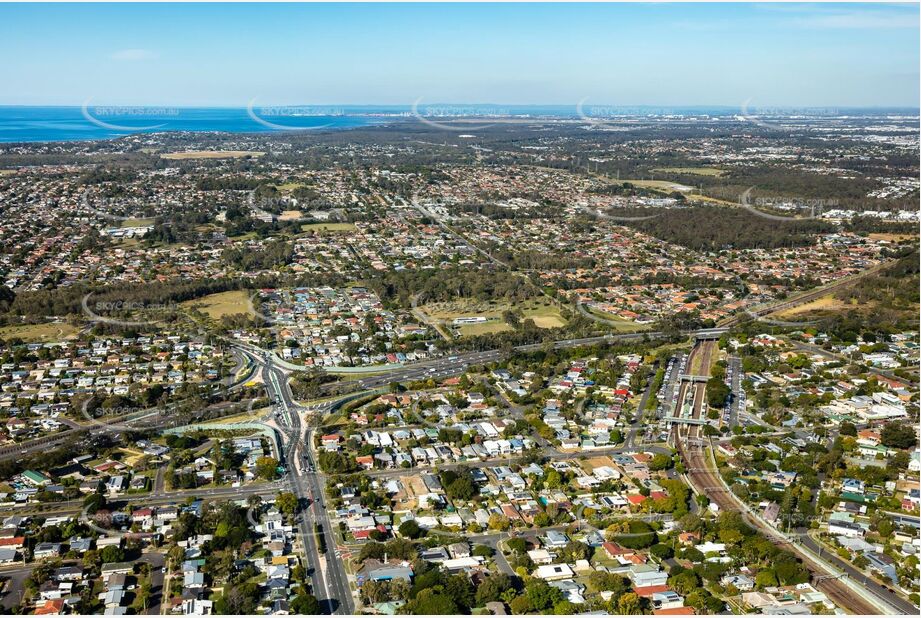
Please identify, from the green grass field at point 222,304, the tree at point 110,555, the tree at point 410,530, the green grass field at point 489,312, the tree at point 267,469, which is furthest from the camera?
the green grass field at point 222,304

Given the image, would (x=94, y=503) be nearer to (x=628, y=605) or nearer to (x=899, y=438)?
(x=628, y=605)

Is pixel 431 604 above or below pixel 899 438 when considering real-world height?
below

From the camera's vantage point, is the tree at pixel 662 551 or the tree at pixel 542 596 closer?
the tree at pixel 542 596

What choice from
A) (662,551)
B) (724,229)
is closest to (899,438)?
(662,551)

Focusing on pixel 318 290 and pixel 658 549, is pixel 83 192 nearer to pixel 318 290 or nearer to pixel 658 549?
pixel 318 290

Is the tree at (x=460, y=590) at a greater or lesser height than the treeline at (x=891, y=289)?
lesser

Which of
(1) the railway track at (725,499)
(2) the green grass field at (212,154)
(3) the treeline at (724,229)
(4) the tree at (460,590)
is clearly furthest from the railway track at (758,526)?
(2) the green grass field at (212,154)

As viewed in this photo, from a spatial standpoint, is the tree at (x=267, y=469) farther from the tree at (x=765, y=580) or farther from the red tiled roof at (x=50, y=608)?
the tree at (x=765, y=580)

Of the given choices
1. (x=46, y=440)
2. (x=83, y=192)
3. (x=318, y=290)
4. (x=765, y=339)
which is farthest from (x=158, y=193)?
(x=765, y=339)
